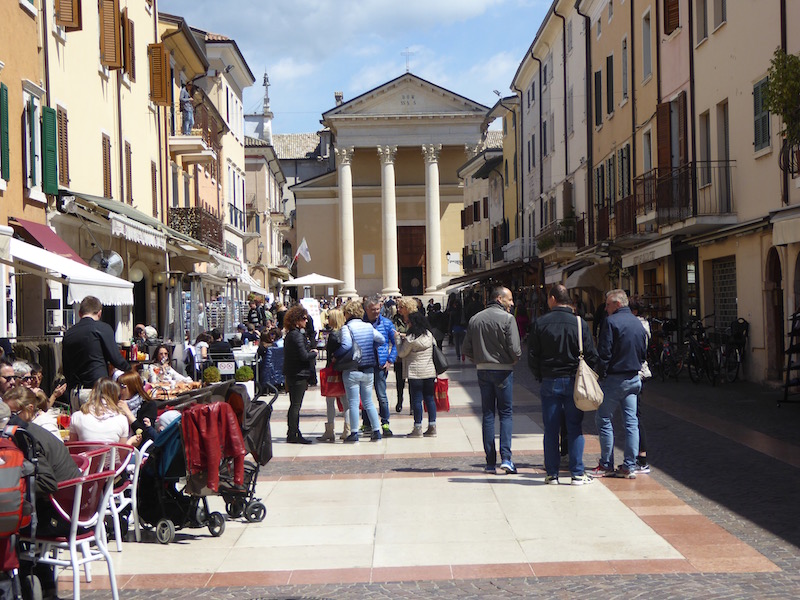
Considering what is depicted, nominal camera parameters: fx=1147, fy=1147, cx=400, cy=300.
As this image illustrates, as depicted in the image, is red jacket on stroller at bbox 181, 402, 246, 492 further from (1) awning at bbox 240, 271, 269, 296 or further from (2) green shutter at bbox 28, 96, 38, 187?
(1) awning at bbox 240, 271, 269, 296

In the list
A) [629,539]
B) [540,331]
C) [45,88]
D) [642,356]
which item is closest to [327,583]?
[629,539]

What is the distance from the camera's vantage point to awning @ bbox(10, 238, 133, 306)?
12883 mm

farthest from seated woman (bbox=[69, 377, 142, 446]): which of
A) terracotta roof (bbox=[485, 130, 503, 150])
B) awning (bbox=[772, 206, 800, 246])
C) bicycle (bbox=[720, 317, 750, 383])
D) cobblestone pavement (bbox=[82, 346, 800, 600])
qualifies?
terracotta roof (bbox=[485, 130, 503, 150])

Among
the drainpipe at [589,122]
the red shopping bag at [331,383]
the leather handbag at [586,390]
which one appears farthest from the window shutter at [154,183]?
the leather handbag at [586,390]

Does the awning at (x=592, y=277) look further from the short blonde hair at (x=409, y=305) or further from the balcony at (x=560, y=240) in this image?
the short blonde hair at (x=409, y=305)

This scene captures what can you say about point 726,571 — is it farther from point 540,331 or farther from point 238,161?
point 238,161

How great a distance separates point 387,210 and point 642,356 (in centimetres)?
6479

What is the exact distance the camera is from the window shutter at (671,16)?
77.4 feet

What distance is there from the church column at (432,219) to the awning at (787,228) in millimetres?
57693

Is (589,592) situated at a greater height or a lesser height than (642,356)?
lesser

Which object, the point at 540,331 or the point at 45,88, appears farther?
the point at 45,88

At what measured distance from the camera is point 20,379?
1066 centimetres

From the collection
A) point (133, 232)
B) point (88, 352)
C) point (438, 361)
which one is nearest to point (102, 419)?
point (88, 352)

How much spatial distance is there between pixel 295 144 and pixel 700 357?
89737 mm
